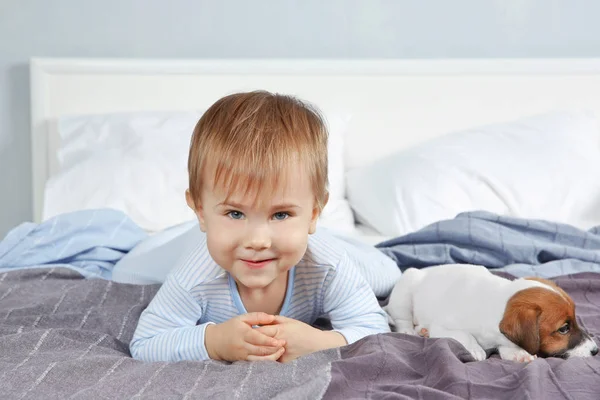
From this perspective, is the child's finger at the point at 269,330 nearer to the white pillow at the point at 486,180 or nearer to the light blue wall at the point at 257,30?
the white pillow at the point at 486,180

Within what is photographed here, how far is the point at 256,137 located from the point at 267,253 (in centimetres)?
17

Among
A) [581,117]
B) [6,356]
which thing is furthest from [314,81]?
[6,356]

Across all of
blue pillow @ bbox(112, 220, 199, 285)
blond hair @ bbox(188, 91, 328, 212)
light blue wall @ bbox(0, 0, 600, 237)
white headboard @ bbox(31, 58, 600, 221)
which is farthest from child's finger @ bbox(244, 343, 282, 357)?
light blue wall @ bbox(0, 0, 600, 237)

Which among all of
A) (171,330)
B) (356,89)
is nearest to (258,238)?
(171,330)

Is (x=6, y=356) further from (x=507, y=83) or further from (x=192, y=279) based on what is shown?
(x=507, y=83)

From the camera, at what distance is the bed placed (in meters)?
1.13

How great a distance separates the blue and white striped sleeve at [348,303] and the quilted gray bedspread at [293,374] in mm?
132

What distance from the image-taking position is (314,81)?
2.83m

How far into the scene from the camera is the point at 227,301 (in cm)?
137

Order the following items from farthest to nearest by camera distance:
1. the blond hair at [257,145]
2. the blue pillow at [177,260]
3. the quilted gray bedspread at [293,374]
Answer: the blue pillow at [177,260] → the blond hair at [257,145] → the quilted gray bedspread at [293,374]

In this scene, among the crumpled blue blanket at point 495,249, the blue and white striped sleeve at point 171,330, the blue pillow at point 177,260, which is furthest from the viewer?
the crumpled blue blanket at point 495,249

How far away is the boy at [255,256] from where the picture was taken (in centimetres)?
119

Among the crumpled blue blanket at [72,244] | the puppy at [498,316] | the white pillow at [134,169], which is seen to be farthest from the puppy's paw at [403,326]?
the white pillow at [134,169]

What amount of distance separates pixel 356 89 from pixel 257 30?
41 cm
